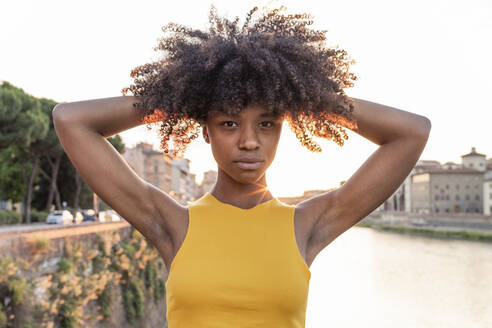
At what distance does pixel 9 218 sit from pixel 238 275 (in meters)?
25.9

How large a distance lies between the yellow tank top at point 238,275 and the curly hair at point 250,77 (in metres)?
0.33

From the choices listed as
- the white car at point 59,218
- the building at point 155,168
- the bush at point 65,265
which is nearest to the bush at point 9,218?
the white car at point 59,218

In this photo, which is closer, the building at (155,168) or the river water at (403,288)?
the river water at (403,288)

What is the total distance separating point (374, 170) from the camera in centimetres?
161

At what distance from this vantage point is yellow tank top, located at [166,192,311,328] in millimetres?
1410

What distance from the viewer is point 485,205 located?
72312 mm

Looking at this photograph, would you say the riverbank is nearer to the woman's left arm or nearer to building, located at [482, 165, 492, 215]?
building, located at [482, 165, 492, 215]

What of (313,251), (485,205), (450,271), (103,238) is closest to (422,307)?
(450,271)

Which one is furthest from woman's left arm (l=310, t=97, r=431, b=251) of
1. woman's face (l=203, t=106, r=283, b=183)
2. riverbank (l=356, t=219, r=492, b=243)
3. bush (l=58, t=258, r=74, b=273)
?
riverbank (l=356, t=219, r=492, b=243)

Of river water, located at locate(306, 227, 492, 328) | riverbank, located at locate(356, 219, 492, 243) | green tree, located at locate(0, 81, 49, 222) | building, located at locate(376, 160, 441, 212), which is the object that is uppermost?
green tree, located at locate(0, 81, 49, 222)

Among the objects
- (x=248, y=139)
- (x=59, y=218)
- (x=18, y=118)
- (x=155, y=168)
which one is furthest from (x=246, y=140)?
(x=155, y=168)

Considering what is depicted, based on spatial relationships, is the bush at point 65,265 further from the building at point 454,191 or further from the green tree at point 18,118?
the building at point 454,191

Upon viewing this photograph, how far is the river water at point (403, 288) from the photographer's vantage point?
2509cm

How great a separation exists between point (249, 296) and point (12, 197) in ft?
98.1
